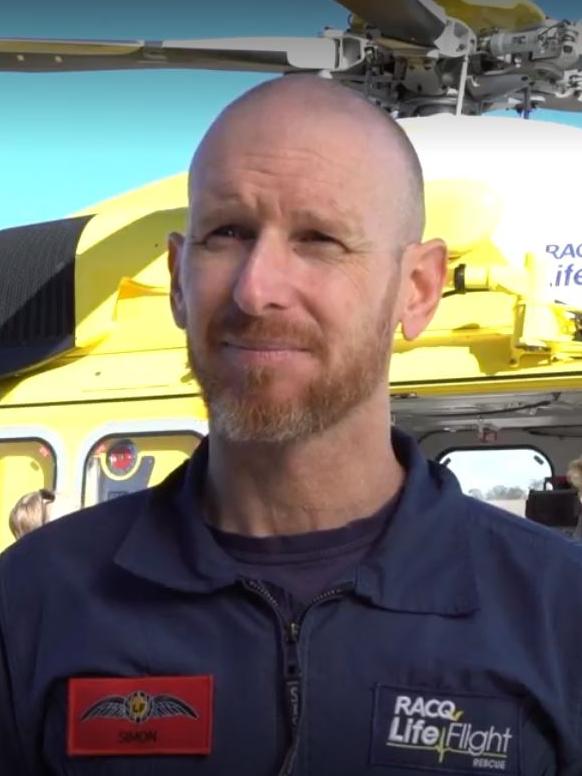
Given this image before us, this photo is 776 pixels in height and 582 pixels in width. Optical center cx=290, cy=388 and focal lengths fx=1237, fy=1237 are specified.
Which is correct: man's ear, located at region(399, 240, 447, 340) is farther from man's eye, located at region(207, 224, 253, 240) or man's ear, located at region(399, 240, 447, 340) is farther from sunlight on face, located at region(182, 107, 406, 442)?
man's eye, located at region(207, 224, 253, 240)

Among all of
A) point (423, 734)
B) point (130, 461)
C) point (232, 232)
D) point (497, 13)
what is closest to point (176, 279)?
point (232, 232)

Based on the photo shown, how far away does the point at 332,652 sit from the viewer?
1340 mm

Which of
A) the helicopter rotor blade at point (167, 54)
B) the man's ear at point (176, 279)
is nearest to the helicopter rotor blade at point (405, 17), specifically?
the helicopter rotor blade at point (167, 54)

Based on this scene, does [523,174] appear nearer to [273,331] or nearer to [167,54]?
[167,54]

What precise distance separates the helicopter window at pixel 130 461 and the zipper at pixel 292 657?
15.0 ft

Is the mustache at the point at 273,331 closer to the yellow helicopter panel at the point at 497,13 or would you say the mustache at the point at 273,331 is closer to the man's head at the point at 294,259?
the man's head at the point at 294,259

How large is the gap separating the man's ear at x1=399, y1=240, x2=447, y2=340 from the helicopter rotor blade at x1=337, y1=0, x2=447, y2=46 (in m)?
4.13

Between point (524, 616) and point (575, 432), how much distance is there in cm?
620

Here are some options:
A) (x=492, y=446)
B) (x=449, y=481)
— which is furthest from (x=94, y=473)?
(x=449, y=481)

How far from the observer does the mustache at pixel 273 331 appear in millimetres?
1358

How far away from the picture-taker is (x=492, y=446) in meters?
7.75

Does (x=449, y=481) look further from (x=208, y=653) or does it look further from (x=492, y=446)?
(x=492, y=446)

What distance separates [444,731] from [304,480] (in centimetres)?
32

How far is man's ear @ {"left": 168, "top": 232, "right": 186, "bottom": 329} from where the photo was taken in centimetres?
151
